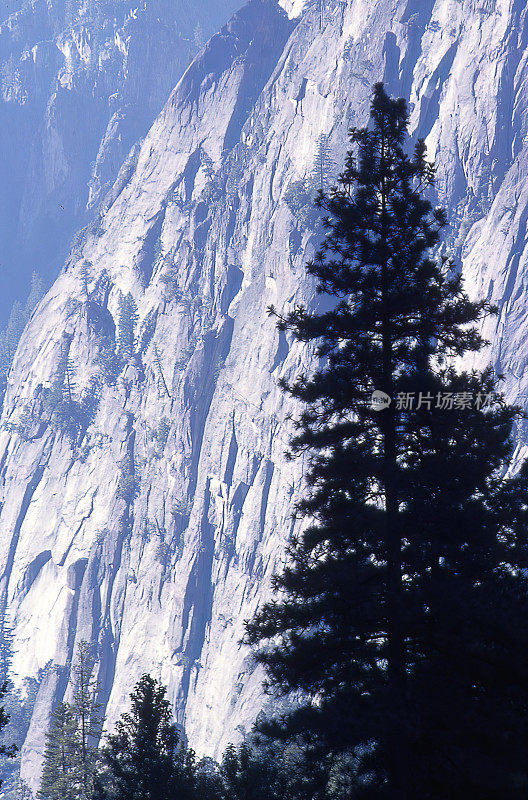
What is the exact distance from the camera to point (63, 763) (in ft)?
108

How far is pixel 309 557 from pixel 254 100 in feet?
522

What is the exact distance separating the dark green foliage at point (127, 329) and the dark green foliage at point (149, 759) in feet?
417

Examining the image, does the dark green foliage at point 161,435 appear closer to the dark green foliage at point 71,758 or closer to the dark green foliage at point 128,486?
the dark green foliage at point 128,486

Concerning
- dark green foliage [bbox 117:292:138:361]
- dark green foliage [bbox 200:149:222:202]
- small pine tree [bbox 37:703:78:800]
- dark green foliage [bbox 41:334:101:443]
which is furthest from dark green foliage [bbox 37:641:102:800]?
dark green foliage [bbox 200:149:222:202]

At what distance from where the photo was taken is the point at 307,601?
13.1 meters

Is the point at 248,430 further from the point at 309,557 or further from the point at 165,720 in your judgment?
the point at 309,557

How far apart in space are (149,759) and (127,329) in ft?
434

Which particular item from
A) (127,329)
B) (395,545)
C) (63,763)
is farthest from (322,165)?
(395,545)

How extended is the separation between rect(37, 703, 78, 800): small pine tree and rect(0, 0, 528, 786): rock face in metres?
59.9

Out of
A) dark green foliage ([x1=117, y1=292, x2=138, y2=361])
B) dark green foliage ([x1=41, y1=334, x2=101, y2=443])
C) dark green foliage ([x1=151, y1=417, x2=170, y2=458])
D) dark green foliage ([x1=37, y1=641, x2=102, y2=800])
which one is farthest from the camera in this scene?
dark green foliage ([x1=117, y1=292, x2=138, y2=361])

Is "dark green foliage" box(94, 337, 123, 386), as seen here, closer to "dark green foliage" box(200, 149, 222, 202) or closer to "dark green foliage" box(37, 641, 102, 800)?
"dark green foliage" box(200, 149, 222, 202)

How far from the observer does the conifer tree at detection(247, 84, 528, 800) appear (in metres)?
11.1

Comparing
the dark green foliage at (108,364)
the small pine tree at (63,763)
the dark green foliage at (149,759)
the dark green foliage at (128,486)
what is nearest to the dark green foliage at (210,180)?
the dark green foliage at (108,364)

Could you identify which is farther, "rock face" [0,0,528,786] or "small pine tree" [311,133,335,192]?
"small pine tree" [311,133,335,192]
